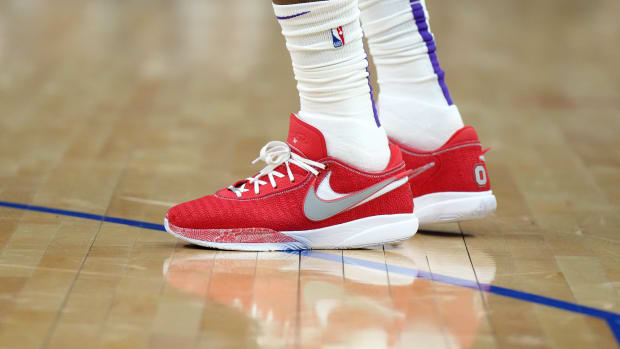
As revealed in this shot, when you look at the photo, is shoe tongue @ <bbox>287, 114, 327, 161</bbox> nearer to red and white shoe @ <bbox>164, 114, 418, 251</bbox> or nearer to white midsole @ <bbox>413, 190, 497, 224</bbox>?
red and white shoe @ <bbox>164, 114, 418, 251</bbox>

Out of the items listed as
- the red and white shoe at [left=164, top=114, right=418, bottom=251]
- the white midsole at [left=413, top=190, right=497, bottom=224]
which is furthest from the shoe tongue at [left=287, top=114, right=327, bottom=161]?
the white midsole at [left=413, top=190, right=497, bottom=224]

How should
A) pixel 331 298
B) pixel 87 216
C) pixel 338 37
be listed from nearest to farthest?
pixel 331 298 < pixel 338 37 < pixel 87 216

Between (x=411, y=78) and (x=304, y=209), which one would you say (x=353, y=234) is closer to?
(x=304, y=209)

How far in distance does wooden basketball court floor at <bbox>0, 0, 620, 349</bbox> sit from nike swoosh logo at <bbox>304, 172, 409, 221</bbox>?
0.07 meters

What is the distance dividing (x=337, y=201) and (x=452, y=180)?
236 millimetres

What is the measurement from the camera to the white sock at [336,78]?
1382 millimetres

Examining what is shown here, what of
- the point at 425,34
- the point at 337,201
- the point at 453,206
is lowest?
the point at 453,206

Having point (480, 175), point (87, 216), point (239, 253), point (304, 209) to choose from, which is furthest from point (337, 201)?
point (87, 216)

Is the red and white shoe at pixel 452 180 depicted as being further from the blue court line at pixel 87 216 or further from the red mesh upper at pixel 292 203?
the blue court line at pixel 87 216

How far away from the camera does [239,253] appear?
57.4 inches

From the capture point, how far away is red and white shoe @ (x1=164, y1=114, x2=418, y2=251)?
146 centimetres

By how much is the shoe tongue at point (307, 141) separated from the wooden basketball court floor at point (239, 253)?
6.4 inches

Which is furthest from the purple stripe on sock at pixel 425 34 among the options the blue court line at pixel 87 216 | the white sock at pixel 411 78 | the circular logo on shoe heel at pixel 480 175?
the blue court line at pixel 87 216

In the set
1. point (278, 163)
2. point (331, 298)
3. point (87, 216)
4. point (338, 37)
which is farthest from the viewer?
point (87, 216)
